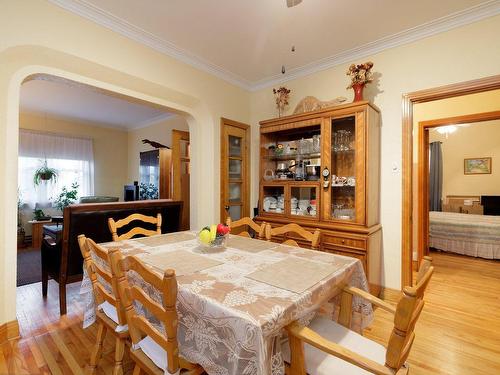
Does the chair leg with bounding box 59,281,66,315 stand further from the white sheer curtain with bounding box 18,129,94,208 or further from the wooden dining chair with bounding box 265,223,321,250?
the white sheer curtain with bounding box 18,129,94,208

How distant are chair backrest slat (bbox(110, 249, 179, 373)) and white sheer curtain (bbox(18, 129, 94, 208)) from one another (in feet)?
18.7

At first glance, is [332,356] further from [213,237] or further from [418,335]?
[418,335]

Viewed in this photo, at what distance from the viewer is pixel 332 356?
115 cm

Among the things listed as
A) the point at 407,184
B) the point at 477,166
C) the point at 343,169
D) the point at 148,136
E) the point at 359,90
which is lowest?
the point at 407,184

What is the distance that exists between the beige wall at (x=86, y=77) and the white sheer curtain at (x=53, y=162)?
4.14 m

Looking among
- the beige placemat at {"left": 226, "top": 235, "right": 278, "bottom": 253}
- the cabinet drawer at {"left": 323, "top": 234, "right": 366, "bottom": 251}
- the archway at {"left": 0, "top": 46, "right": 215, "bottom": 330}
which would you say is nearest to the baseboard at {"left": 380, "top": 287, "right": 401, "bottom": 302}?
the cabinet drawer at {"left": 323, "top": 234, "right": 366, "bottom": 251}

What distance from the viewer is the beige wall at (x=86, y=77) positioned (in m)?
1.92

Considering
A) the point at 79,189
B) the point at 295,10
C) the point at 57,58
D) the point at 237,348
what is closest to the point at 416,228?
the point at 295,10

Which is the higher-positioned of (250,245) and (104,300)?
(250,245)

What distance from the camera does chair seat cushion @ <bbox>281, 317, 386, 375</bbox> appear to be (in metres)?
1.06

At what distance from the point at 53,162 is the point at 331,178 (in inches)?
238

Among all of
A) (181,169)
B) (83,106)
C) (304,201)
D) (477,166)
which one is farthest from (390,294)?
(83,106)

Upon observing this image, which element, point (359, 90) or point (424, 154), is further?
point (424, 154)

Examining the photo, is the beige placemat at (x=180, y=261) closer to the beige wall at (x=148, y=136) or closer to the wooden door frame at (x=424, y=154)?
the wooden door frame at (x=424, y=154)
